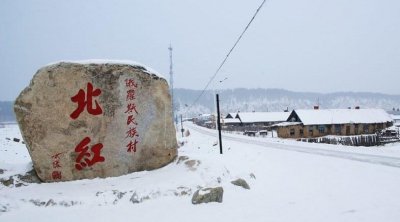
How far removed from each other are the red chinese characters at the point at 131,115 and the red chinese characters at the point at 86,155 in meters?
0.99

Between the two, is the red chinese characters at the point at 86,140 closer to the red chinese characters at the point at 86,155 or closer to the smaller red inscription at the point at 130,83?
the red chinese characters at the point at 86,155

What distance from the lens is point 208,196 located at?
8.86 metres

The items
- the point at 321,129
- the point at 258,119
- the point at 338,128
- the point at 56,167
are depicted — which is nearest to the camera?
the point at 56,167

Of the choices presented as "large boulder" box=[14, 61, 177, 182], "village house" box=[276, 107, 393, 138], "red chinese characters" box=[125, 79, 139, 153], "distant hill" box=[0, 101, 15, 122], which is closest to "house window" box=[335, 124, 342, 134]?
"village house" box=[276, 107, 393, 138]

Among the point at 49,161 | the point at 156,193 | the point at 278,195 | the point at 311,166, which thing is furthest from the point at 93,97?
the point at 311,166

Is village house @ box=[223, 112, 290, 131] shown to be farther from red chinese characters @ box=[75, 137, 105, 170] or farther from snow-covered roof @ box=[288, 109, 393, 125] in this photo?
red chinese characters @ box=[75, 137, 105, 170]

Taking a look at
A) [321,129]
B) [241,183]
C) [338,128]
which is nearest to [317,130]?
[321,129]

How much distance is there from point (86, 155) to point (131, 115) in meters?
1.88

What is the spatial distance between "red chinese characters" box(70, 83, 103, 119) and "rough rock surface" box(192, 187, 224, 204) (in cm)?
422

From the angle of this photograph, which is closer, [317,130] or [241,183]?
[241,183]

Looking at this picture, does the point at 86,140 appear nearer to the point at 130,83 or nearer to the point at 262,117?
the point at 130,83

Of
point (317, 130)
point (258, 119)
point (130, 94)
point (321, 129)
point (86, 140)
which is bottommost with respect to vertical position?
point (317, 130)

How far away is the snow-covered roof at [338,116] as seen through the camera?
49.3 m

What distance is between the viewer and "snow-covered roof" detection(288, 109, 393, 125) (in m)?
49.3
